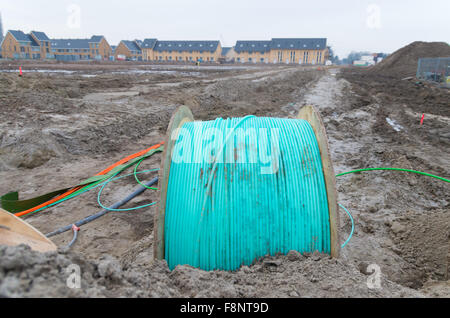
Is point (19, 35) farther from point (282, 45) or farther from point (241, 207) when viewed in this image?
point (241, 207)

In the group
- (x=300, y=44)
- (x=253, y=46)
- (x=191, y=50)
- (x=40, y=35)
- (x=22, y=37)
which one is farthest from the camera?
(x=253, y=46)

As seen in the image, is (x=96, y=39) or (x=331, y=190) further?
(x=96, y=39)

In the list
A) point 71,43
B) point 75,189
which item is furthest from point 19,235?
point 71,43

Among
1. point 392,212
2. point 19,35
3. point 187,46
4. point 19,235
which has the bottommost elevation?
point 392,212

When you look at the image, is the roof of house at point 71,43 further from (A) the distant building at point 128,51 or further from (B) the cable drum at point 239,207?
(B) the cable drum at point 239,207

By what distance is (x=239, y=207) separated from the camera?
11.3ft

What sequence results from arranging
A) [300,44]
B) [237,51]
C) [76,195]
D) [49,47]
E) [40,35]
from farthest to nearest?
[237,51] → [300,44] → [49,47] → [40,35] → [76,195]

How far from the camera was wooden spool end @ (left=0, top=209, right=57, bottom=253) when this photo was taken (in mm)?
2658

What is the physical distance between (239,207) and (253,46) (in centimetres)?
8897

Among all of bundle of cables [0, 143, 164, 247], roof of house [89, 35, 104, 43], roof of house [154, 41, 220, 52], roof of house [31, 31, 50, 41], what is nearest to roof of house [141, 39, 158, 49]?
roof of house [154, 41, 220, 52]

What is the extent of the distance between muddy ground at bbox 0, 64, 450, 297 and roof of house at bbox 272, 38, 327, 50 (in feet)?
238

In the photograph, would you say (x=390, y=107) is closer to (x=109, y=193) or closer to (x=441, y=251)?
(x=441, y=251)

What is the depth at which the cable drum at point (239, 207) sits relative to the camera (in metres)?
3.40

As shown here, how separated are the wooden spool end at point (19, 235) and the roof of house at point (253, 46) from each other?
88.8 meters
